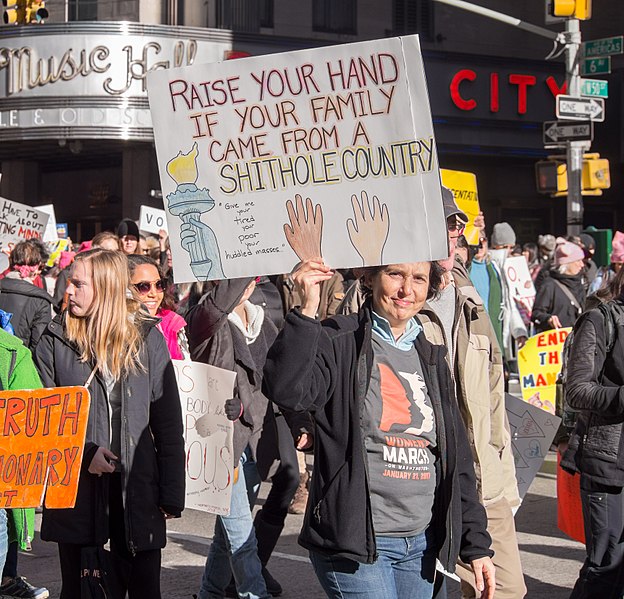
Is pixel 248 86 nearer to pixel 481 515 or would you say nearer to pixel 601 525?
pixel 481 515

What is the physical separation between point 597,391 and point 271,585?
2.27 metres

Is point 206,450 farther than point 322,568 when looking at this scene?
Yes

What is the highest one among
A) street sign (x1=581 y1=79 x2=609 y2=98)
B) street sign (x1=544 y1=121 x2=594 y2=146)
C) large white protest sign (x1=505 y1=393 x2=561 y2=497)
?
street sign (x1=581 y1=79 x2=609 y2=98)

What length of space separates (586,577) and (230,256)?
2.17m

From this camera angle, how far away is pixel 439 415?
371 centimetres

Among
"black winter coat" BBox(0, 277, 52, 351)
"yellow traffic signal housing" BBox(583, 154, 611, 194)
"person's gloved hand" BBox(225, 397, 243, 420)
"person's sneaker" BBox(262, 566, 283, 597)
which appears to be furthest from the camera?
"yellow traffic signal housing" BBox(583, 154, 611, 194)

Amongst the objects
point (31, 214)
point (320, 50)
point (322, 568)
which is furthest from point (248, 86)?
point (31, 214)

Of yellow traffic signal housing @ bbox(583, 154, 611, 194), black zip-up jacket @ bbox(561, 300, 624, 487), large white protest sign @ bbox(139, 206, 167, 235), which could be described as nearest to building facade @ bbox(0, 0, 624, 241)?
large white protest sign @ bbox(139, 206, 167, 235)

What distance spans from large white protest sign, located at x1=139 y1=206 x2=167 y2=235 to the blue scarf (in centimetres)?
1198

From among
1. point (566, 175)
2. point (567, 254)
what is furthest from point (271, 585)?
point (566, 175)

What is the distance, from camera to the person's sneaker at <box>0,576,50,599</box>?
6102mm

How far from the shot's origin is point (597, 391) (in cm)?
491

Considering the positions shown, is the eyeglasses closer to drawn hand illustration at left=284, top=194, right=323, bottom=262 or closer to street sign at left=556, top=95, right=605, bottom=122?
drawn hand illustration at left=284, top=194, right=323, bottom=262

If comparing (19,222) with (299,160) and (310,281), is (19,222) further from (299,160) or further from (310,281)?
(310,281)
